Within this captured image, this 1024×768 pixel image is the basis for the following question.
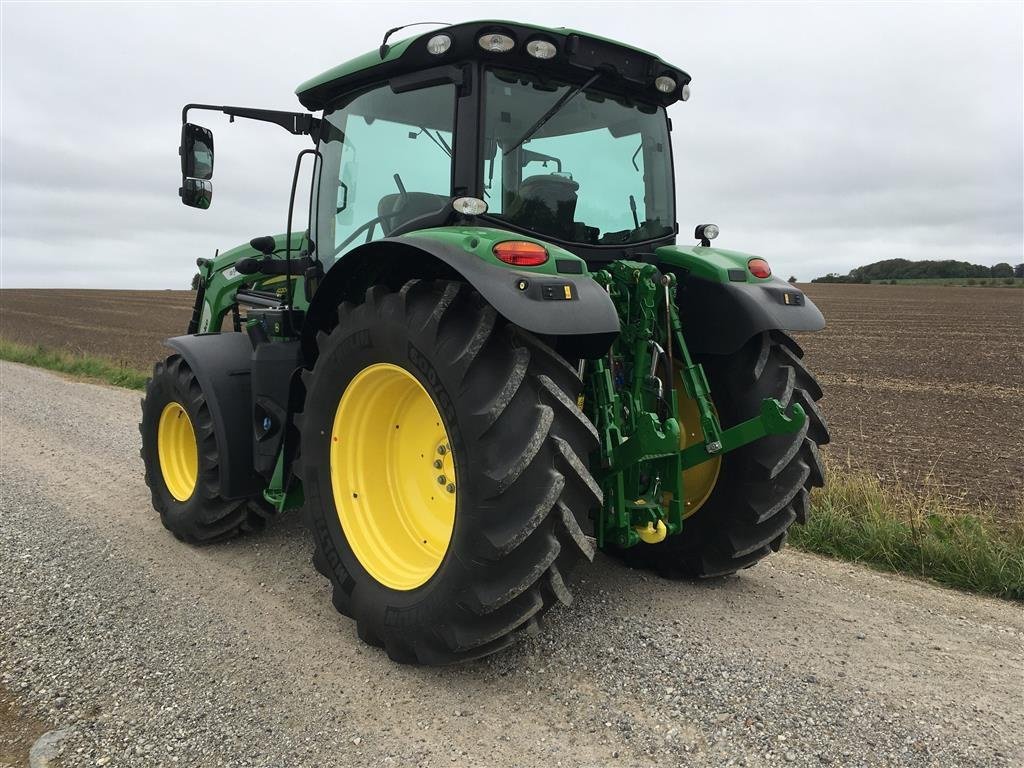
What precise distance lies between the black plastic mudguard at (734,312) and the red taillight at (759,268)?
6cm

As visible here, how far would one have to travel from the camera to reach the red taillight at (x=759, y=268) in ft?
11.5

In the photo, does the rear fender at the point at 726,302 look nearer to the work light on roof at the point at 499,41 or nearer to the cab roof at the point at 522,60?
the cab roof at the point at 522,60

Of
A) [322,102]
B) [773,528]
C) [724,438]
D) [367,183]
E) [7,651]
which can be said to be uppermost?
[322,102]

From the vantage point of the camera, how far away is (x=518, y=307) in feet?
7.91

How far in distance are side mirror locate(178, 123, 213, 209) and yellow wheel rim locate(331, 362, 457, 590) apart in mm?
1598

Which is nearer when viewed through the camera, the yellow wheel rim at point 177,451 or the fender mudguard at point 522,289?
the fender mudguard at point 522,289

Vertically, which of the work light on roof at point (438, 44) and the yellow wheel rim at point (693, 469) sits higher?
the work light on roof at point (438, 44)

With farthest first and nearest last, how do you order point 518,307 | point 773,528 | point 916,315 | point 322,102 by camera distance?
point 916,315 < point 322,102 < point 773,528 < point 518,307

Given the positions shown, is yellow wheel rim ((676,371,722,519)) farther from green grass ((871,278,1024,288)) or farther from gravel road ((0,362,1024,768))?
green grass ((871,278,1024,288))

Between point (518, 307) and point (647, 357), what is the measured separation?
0.89m

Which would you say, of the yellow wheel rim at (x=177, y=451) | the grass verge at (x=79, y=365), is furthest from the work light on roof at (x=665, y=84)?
the grass verge at (x=79, y=365)

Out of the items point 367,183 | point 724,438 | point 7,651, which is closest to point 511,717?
point 724,438

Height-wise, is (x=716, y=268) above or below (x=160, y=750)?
above

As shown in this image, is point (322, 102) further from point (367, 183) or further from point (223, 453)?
point (223, 453)
